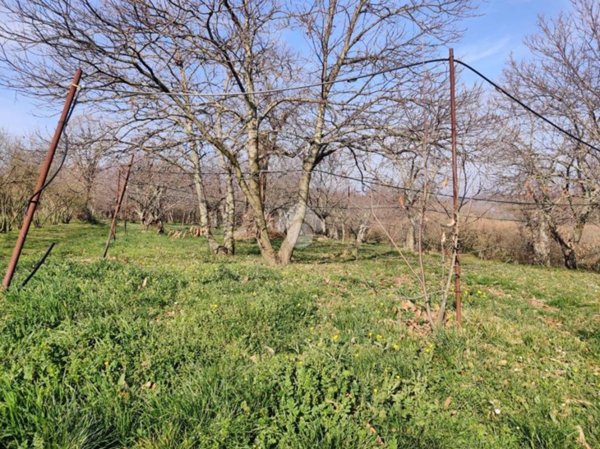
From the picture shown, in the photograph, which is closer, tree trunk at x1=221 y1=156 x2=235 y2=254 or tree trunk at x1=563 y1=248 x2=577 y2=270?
tree trunk at x1=221 y1=156 x2=235 y2=254

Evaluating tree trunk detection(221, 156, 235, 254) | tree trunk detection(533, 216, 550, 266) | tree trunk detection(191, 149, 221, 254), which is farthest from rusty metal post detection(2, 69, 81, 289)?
tree trunk detection(533, 216, 550, 266)

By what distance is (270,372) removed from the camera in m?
2.52

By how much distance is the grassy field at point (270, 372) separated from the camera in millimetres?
1993

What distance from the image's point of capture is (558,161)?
52.7 ft

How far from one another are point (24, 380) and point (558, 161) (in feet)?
64.6

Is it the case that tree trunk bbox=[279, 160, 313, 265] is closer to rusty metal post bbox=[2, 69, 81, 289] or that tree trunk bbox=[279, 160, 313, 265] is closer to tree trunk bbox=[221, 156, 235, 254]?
tree trunk bbox=[221, 156, 235, 254]

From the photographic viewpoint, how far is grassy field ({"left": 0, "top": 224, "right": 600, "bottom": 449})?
1.99 metres

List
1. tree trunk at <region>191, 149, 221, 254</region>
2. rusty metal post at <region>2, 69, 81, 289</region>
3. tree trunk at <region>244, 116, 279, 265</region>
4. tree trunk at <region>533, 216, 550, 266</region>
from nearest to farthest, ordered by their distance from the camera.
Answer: rusty metal post at <region>2, 69, 81, 289</region>
tree trunk at <region>244, 116, 279, 265</region>
tree trunk at <region>191, 149, 221, 254</region>
tree trunk at <region>533, 216, 550, 266</region>

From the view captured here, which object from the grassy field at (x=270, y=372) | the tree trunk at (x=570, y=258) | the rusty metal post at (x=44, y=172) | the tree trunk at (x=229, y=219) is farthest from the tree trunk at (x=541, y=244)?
the rusty metal post at (x=44, y=172)

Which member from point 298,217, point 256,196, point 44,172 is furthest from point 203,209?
point 44,172

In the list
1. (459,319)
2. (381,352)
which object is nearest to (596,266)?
(459,319)

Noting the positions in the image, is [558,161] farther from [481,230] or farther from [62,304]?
[62,304]

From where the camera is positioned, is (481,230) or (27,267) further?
(481,230)

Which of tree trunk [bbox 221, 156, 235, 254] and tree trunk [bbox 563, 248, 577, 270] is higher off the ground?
tree trunk [bbox 221, 156, 235, 254]
